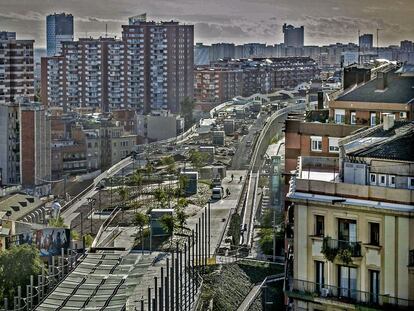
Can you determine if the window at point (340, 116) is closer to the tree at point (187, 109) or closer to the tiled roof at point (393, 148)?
the tiled roof at point (393, 148)

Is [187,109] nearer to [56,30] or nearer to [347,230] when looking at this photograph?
[56,30]

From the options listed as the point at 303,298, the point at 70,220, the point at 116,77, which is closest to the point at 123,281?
the point at 303,298

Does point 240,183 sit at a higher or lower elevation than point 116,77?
lower

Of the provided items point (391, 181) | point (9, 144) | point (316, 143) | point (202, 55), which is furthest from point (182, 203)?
point (202, 55)

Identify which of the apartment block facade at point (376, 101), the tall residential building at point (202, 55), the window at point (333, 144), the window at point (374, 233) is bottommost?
the window at point (374, 233)

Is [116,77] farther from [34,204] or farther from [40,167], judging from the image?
[34,204]

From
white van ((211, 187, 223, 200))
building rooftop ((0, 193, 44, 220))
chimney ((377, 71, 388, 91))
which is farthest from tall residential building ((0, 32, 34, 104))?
chimney ((377, 71, 388, 91))

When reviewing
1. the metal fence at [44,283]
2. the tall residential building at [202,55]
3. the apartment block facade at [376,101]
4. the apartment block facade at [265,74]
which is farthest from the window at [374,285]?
the tall residential building at [202,55]
